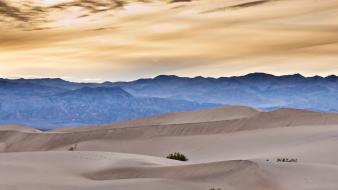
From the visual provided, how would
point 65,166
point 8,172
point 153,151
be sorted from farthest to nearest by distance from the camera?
point 153,151 < point 65,166 < point 8,172

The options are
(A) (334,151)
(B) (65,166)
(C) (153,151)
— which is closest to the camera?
(B) (65,166)

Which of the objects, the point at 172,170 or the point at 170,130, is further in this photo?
the point at 170,130

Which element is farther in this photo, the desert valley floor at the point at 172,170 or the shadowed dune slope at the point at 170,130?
the shadowed dune slope at the point at 170,130

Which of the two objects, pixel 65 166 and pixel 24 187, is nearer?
pixel 24 187

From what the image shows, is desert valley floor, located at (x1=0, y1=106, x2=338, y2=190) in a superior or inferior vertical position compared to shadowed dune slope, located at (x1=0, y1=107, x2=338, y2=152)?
superior

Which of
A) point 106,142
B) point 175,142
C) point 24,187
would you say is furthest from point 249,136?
point 24,187

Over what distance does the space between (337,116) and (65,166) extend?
58969mm

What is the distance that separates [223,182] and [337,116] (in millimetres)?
60256

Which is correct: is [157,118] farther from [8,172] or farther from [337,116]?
→ [8,172]

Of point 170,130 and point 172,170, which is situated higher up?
point 172,170

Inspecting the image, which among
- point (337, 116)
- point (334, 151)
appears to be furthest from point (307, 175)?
point (337, 116)

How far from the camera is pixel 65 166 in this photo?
23.1 meters

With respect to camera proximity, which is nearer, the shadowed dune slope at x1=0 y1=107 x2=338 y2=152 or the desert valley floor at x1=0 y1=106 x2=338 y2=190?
the desert valley floor at x1=0 y1=106 x2=338 y2=190

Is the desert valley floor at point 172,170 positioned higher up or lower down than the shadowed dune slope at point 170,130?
higher up
